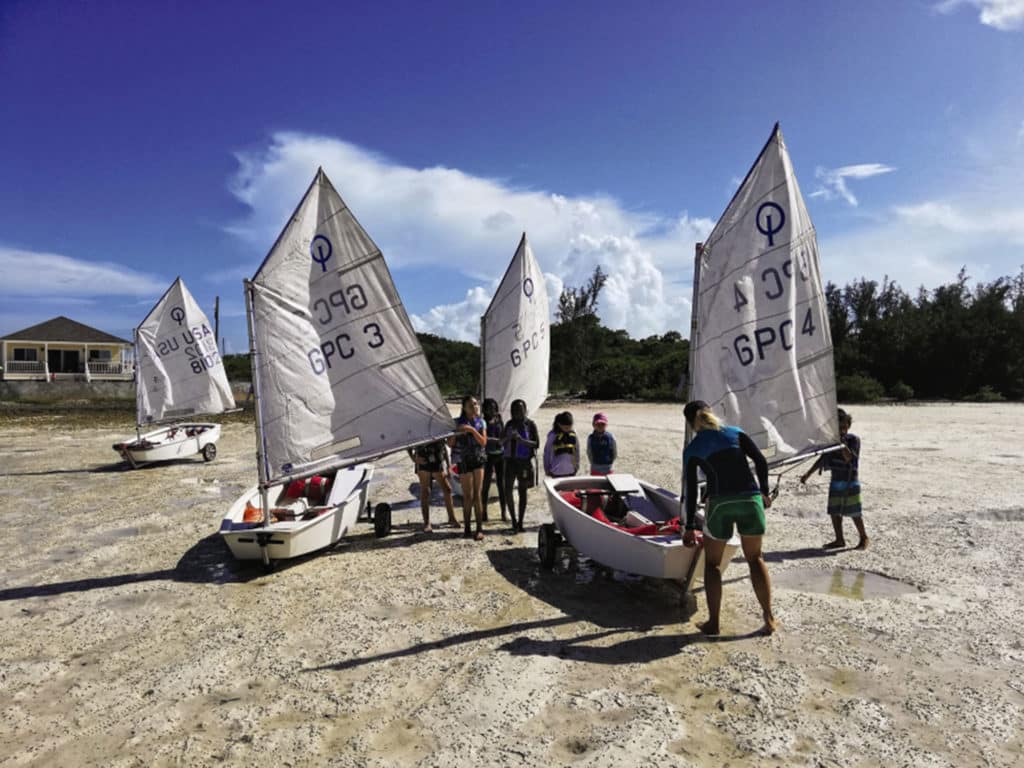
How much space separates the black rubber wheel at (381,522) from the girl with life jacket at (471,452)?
3.79 ft

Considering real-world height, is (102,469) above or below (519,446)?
below

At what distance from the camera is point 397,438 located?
7949 millimetres

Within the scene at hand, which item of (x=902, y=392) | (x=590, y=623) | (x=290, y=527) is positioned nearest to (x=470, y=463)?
(x=290, y=527)

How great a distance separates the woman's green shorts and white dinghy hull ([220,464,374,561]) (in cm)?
463

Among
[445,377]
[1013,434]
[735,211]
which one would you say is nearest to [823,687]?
[735,211]

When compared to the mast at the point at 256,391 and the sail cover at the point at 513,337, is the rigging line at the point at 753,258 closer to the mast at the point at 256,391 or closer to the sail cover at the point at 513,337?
the mast at the point at 256,391

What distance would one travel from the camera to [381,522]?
8.74 m

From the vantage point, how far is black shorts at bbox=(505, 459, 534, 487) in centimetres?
858

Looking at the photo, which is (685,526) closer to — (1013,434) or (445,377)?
(1013,434)

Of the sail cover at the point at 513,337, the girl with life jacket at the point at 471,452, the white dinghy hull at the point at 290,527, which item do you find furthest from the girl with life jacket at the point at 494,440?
the sail cover at the point at 513,337

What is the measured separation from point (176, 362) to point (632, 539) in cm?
1399

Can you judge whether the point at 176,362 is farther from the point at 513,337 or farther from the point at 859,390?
the point at 859,390

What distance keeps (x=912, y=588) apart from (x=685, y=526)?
306 centimetres

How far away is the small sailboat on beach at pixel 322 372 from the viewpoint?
23.3 feet
